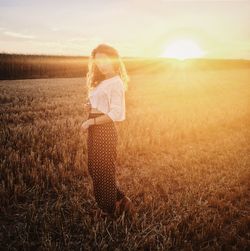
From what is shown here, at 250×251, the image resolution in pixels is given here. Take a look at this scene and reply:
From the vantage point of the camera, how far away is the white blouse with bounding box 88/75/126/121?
3141 mm

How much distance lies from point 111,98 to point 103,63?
396mm

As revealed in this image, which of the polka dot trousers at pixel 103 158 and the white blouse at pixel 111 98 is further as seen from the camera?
the polka dot trousers at pixel 103 158

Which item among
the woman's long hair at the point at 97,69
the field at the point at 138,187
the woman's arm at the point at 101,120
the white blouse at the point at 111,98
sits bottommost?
the field at the point at 138,187

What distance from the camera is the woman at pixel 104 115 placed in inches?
125

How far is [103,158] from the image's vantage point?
3.34 m

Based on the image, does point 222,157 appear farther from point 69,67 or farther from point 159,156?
point 69,67

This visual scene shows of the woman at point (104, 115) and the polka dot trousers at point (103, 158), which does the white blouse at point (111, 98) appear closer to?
the woman at point (104, 115)

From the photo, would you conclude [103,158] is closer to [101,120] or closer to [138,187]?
[101,120]

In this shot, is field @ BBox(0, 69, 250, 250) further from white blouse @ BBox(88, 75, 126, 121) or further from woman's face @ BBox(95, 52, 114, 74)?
woman's face @ BBox(95, 52, 114, 74)

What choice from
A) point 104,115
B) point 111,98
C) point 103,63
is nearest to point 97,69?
point 103,63

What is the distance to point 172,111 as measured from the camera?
10445 millimetres

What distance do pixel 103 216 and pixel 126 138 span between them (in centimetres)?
316

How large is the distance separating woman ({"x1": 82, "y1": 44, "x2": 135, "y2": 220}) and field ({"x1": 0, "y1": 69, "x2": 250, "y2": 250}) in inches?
18.1

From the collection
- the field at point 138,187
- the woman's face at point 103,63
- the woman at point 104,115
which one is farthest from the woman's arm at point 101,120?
the field at point 138,187
